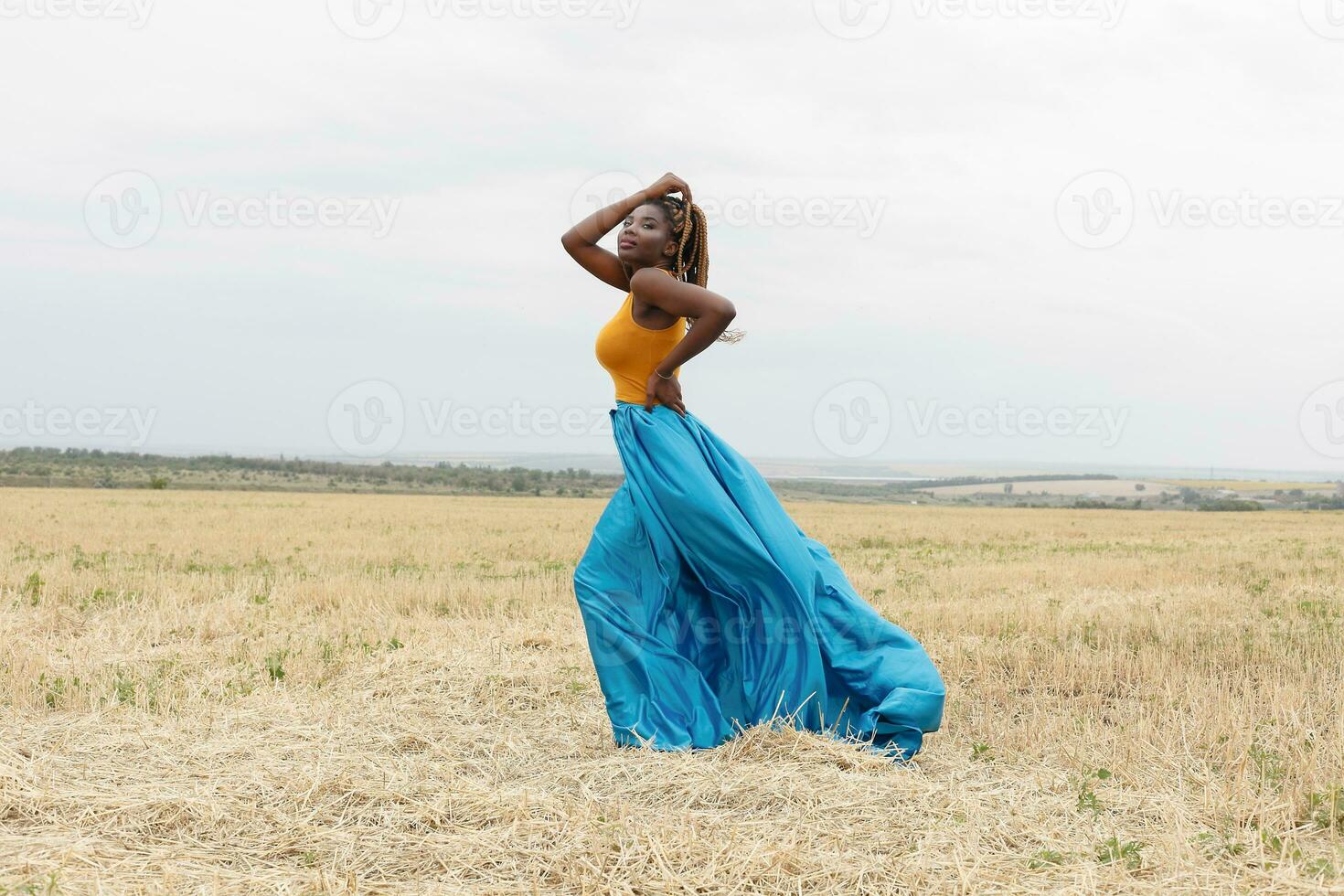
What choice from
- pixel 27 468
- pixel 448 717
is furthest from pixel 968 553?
pixel 27 468

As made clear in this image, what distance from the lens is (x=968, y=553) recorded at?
20.1 meters

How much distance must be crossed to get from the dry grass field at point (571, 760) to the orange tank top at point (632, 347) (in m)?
1.85

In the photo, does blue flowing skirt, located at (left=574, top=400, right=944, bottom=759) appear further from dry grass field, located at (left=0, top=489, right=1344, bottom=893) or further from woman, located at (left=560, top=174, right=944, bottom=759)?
dry grass field, located at (left=0, top=489, right=1344, bottom=893)

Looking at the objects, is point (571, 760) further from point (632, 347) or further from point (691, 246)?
point (691, 246)

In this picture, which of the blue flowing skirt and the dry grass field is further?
the blue flowing skirt

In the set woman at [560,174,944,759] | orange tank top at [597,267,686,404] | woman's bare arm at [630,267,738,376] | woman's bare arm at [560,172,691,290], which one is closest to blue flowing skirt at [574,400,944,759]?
woman at [560,174,944,759]

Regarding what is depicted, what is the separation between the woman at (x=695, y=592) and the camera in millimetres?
5551

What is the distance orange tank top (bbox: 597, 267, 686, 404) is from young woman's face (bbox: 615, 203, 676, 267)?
14 cm

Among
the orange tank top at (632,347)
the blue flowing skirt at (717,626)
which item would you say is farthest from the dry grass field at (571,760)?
the orange tank top at (632,347)

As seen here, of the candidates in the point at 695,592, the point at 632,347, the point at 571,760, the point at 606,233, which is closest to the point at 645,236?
the point at 606,233

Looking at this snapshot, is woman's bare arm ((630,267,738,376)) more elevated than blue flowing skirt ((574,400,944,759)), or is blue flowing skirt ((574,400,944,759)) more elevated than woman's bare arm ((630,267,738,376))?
woman's bare arm ((630,267,738,376))

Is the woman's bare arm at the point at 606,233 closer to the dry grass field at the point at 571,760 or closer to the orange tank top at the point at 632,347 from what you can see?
the orange tank top at the point at 632,347

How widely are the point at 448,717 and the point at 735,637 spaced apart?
1.94 m

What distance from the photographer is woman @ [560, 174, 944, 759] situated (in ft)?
18.2
